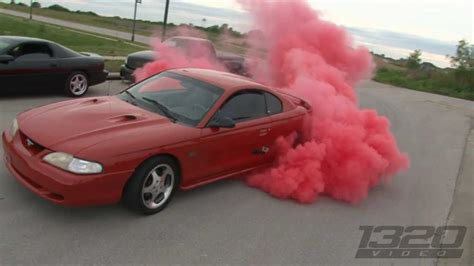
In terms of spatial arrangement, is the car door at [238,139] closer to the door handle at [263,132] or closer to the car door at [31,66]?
the door handle at [263,132]

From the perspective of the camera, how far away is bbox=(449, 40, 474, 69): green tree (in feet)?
79.4

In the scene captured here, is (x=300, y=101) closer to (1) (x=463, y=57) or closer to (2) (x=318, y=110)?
(2) (x=318, y=110)

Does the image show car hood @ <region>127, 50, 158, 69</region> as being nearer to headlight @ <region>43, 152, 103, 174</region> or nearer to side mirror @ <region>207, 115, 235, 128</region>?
side mirror @ <region>207, 115, 235, 128</region>

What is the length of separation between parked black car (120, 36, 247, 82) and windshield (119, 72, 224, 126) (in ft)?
19.1

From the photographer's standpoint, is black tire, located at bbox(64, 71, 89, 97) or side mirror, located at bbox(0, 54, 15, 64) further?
black tire, located at bbox(64, 71, 89, 97)

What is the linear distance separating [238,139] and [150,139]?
1236 millimetres

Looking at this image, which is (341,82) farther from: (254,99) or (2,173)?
(2,173)

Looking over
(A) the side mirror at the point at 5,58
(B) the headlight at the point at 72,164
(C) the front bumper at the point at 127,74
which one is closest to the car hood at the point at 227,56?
(C) the front bumper at the point at 127,74

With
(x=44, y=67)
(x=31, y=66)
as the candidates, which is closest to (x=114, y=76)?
(x=44, y=67)

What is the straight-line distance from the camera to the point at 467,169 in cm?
801

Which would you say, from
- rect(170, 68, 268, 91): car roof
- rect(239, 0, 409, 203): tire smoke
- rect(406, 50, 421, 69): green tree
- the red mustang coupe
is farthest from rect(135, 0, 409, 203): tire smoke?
rect(406, 50, 421, 69): green tree

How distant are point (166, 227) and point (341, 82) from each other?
16.9 feet

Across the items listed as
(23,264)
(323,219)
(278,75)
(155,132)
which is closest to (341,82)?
(278,75)

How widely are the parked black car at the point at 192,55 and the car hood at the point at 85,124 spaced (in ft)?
→ 21.6
